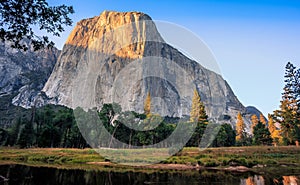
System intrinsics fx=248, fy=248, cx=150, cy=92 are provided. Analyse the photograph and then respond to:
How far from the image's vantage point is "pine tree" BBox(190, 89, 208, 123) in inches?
1836

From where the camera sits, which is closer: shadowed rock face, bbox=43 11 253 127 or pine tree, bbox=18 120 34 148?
pine tree, bbox=18 120 34 148

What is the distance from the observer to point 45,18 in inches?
324

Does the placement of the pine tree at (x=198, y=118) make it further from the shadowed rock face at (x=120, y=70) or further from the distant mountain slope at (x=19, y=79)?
the distant mountain slope at (x=19, y=79)

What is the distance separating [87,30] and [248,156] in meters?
148

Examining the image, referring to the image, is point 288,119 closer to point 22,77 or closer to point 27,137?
point 27,137

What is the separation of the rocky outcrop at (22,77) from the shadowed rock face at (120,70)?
508 inches

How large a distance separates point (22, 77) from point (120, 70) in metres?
77.2

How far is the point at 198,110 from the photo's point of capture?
A: 47812 mm

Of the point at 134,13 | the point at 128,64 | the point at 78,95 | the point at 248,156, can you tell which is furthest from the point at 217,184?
the point at 134,13

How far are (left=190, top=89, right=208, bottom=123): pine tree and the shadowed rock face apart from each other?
213 feet

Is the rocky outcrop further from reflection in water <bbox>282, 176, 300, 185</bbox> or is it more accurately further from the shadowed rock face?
reflection in water <bbox>282, 176, 300, 185</bbox>

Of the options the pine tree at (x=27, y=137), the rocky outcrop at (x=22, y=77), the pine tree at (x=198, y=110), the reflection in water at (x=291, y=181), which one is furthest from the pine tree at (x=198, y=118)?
the rocky outcrop at (x=22, y=77)

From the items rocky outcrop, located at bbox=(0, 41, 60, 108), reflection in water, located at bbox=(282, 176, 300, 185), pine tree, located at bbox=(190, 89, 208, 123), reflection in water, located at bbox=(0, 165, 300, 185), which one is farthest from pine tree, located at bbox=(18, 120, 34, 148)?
rocky outcrop, located at bbox=(0, 41, 60, 108)

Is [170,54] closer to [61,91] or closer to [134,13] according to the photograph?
[134,13]
